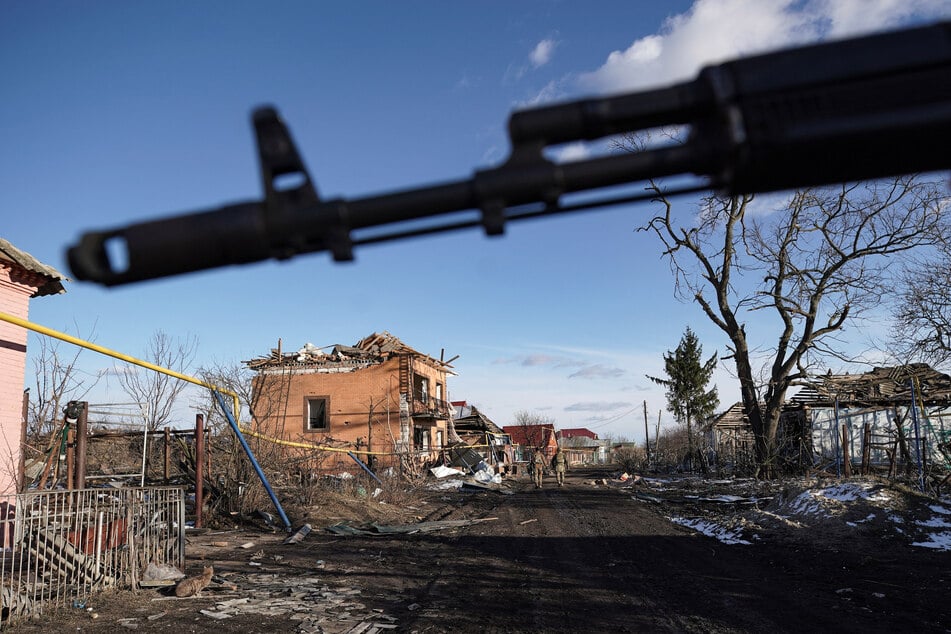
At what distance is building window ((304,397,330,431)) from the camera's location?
38.6 m

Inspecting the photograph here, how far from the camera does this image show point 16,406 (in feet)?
40.7

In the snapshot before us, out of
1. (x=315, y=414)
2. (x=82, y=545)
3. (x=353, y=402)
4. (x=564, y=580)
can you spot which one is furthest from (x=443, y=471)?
(x=82, y=545)

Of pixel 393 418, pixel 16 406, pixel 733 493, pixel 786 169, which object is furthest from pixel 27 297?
pixel 393 418

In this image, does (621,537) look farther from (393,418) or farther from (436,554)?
(393,418)

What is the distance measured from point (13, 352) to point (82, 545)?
5709 millimetres

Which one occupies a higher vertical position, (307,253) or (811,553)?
(307,253)

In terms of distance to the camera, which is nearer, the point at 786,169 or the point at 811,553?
the point at 786,169

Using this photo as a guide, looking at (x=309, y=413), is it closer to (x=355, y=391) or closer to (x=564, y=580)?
(x=355, y=391)

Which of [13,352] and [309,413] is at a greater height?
[13,352]

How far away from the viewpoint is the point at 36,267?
12.3 metres

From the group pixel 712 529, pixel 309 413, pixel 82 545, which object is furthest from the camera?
pixel 309 413

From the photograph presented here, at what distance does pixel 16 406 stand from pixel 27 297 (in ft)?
6.69

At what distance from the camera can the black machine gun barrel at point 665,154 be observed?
203cm

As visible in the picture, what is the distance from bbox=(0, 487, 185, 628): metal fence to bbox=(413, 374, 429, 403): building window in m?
29.7
